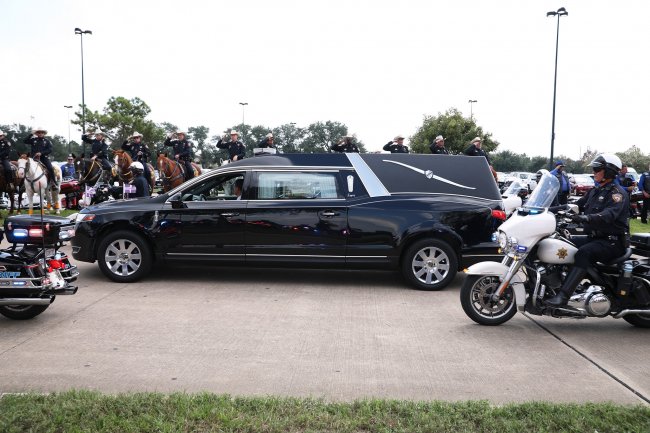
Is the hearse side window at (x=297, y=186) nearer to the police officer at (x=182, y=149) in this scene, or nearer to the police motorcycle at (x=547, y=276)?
the police motorcycle at (x=547, y=276)

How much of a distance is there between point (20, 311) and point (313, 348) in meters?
3.34

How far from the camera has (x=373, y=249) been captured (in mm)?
8594

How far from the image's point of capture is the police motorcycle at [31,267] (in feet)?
20.5

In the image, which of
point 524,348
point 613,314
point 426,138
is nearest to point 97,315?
point 524,348

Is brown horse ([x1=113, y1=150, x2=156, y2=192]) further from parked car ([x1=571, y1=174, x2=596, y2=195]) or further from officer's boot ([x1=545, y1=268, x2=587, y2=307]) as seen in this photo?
parked car ([x1=571, y1=174, x2=596, y2=195])

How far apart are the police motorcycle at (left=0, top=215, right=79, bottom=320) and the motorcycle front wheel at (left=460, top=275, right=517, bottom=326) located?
4308mm

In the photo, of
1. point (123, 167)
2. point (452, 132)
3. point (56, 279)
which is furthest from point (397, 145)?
point (452, 132)

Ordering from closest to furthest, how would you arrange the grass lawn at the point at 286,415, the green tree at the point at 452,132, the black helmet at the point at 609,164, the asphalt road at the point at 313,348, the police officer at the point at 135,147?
1. the grass lawn at the point at 286,415
2. the asphalt road at the point at 313,348
3. the black helmet at the point at 609,164
4. the police officer at the point at 135,147
5. the green tree at the point at 452,132

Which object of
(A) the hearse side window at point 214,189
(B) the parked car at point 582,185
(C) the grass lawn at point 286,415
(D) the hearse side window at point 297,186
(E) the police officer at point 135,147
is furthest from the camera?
(B) the parked car at point 582,185

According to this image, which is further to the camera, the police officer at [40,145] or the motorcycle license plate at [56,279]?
the police officer at [40,145]

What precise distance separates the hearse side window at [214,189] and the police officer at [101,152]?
40.8ft

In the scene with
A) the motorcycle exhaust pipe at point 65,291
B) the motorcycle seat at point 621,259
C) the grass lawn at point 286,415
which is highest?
the motorcycle seat at point 621,259

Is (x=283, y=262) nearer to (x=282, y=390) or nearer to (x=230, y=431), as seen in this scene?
(x=282, y=390)

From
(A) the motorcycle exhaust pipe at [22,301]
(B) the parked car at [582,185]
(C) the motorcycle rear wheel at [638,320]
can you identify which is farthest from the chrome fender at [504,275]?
(B) the parked car at [582,185]
